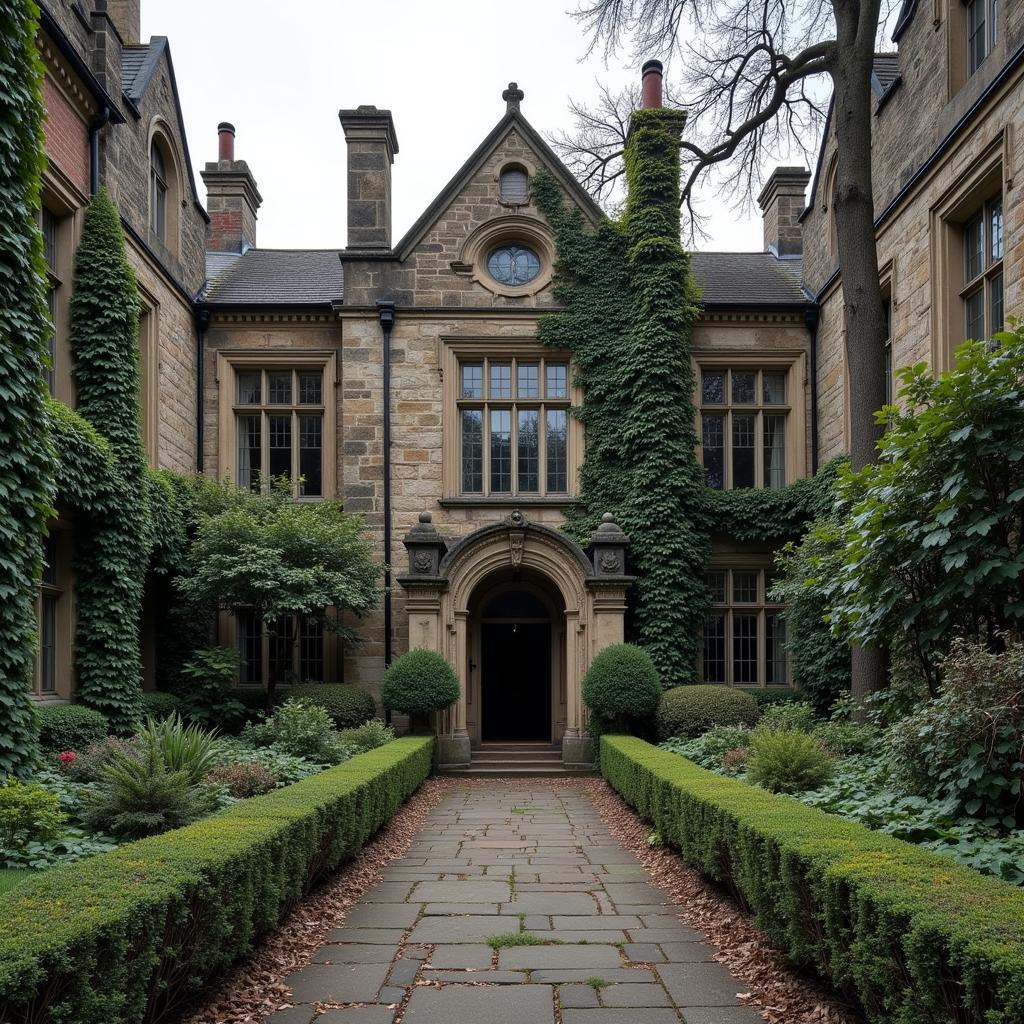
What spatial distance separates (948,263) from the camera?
12.8 meters

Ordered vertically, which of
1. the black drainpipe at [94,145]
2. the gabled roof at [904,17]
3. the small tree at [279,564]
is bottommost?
the small tree at [279,564]

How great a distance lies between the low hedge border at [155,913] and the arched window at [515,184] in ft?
43.3

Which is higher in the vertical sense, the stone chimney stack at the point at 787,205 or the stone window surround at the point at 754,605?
the stone chimney stack at the point at 787,205

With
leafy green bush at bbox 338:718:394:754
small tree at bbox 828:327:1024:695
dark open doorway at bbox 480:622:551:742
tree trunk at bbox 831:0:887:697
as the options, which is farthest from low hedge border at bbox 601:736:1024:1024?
dark open doorway at bbox 480:622:551:742

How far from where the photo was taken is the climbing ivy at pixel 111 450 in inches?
487

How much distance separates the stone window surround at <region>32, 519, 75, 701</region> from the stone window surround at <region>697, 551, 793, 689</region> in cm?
1029

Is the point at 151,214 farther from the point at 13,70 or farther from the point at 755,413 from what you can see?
the point at 755,413

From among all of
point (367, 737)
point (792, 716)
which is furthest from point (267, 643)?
point (792, 716)

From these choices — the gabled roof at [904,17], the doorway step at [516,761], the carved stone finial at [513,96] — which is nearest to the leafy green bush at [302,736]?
the doorway step at [516,761]

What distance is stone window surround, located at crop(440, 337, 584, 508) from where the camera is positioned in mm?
17422

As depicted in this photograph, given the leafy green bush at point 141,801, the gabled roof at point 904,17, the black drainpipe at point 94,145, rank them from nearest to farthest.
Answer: the leafy green bush at point 141,801 < the black drainpipe at point 94,145 < the gabled roof at point 904,17

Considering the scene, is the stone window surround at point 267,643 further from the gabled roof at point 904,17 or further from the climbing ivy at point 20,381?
the gabled roof at point 904,17

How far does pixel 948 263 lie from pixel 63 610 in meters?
11.8

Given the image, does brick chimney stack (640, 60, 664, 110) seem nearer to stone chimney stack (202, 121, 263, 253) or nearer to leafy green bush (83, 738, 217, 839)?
stone chimney stack (202, 121, 263, 253)
